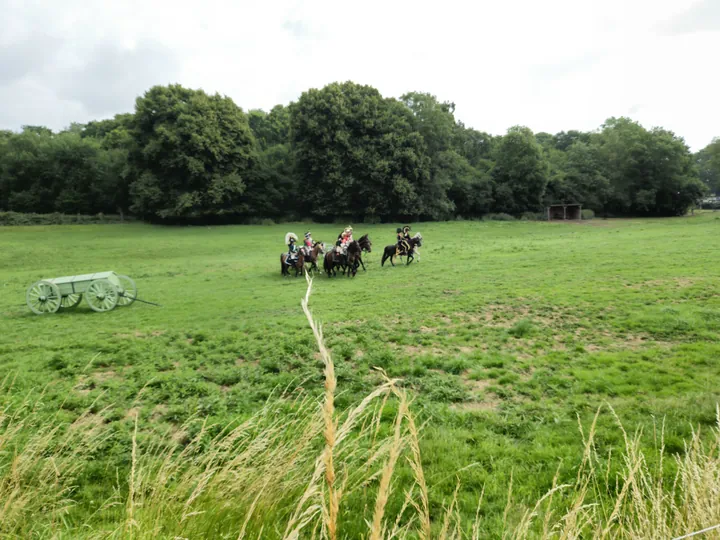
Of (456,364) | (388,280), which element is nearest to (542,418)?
(456,364)

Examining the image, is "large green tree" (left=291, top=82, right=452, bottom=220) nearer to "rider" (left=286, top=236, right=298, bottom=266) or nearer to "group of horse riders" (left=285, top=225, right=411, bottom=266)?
"group of horse riders" (left=285, top=225, right=411, bottom=266)

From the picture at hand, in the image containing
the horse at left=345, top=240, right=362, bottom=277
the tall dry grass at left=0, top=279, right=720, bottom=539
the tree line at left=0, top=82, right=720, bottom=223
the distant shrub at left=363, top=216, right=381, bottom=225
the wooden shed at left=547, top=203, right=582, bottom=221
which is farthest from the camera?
the wooden shed at left=547, top=203, right=582, bottom=221

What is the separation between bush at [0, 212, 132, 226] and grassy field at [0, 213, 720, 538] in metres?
27.9

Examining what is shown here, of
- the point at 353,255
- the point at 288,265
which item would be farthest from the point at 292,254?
the point at 353,255

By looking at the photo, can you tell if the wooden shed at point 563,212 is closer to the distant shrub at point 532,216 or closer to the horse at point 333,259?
the distant shrub at point 532,216

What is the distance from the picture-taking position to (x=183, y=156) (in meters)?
37.4

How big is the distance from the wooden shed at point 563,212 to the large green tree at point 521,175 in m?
2.55

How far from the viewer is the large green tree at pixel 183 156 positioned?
37781mm

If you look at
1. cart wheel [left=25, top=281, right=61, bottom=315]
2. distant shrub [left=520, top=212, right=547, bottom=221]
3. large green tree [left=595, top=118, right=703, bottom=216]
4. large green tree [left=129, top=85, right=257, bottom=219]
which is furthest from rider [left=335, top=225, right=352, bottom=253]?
large green tree [left=595, top=118, right=703, bottom=216]

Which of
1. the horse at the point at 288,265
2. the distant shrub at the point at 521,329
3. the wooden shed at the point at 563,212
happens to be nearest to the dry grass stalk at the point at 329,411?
the distant shrub at the point at 521,329

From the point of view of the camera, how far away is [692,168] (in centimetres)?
5069

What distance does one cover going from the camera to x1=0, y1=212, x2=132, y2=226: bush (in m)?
37.6

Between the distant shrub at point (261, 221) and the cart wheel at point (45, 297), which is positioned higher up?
the distant shrub at point (261, 221)

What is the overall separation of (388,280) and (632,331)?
840 cm
